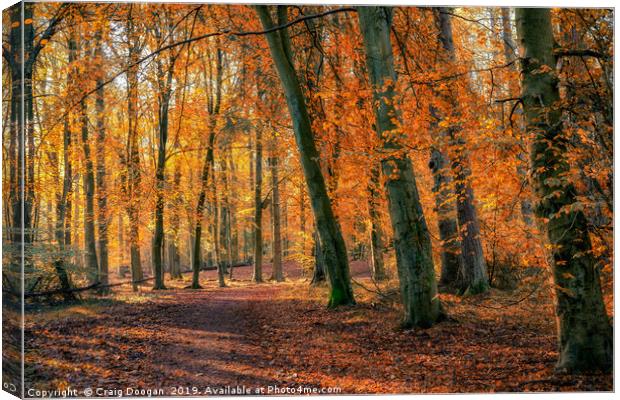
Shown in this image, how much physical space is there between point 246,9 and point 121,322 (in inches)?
229

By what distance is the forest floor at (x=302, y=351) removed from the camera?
440 cm

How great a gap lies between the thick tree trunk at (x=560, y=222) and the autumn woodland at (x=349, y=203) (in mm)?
18

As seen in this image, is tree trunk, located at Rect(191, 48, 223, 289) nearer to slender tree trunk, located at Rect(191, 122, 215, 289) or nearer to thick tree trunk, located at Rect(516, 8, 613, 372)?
slender tree trunk, located at Rect(191, 122, 215, 289)

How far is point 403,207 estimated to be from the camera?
20.2 ft

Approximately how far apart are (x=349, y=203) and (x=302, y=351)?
22.4 ft

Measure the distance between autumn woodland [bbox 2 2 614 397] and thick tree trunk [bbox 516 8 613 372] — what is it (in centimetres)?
2

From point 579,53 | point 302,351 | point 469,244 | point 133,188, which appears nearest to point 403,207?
point 302,351

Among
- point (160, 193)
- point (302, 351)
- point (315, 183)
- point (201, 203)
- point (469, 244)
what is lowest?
point (302, 351)

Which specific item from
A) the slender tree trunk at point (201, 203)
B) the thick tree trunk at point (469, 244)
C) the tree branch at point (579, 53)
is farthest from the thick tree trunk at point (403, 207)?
the slender tree trunk at point (201, 203)

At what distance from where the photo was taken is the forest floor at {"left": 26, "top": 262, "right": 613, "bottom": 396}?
440 cm

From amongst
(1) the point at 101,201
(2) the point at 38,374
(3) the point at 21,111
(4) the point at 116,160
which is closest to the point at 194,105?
(4) the point at 116,160

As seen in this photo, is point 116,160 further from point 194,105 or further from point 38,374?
point 38,374

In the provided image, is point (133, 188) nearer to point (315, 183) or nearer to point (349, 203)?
point (349, 203)

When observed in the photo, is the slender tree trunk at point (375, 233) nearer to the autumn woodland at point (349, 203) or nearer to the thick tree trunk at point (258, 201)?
the autumn woodland at point (349, 203)
